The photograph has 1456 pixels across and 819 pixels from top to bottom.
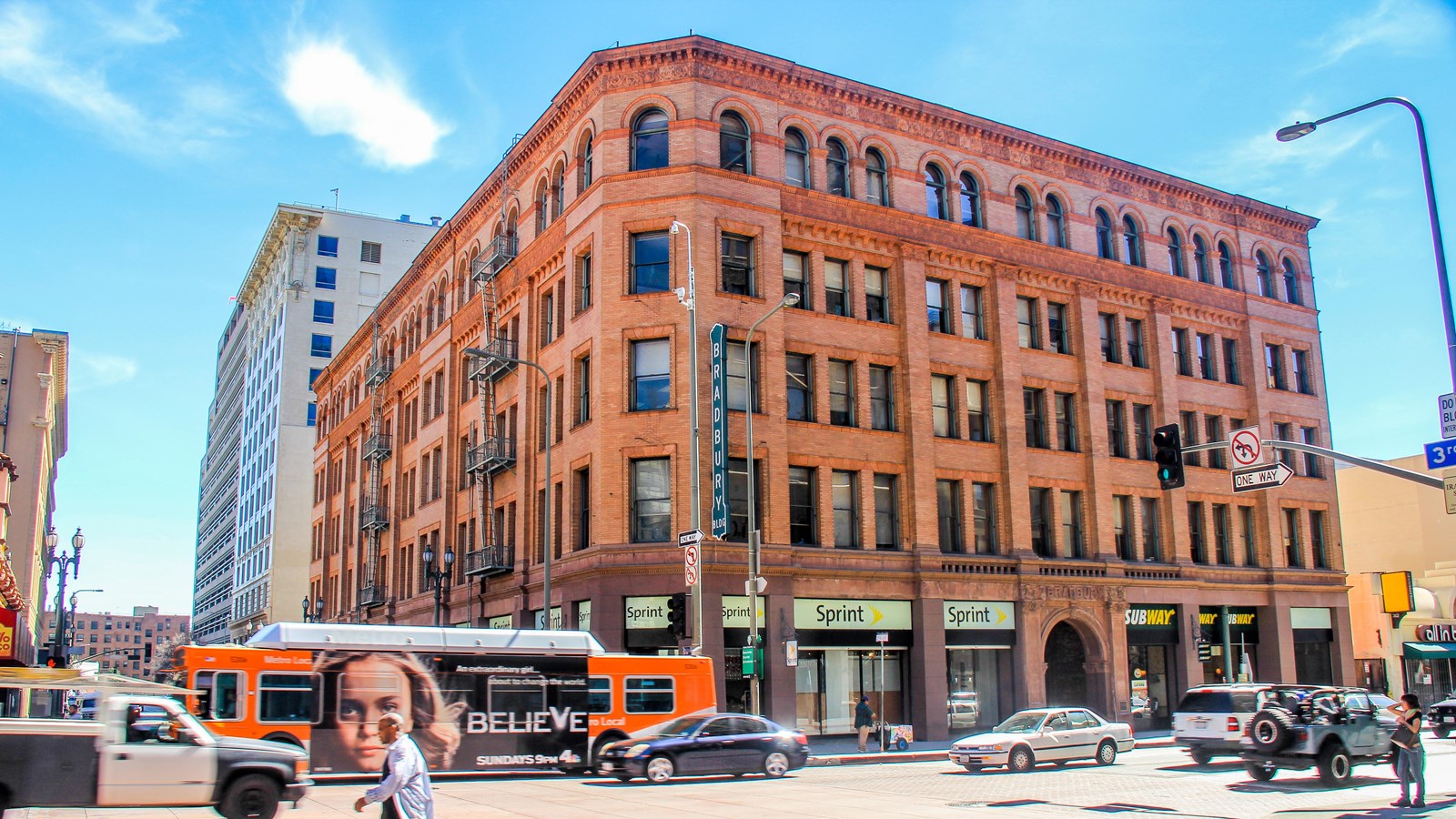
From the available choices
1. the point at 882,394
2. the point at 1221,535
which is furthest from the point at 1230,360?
the point at 882,394

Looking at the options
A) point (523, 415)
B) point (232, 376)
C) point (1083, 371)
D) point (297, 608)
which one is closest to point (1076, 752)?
point (1083, 371)

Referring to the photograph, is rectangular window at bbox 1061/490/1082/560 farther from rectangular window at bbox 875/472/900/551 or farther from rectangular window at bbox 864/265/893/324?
rectangular window at bbox 864/265/893/324

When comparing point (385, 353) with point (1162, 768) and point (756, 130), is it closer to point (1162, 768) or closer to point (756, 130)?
point (756, 130)

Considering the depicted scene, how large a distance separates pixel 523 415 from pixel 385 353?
23.1 m

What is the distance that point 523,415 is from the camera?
40.6 meters

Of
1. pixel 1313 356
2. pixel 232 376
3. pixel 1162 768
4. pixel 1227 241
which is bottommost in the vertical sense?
pixel 1162 768

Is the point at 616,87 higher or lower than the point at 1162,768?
higher

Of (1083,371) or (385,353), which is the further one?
(385,353)

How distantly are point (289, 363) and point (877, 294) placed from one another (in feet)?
211

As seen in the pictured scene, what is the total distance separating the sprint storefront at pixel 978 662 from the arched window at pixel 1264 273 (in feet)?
65.3

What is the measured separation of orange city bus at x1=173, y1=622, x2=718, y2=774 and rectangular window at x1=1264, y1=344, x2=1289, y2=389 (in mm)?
31745

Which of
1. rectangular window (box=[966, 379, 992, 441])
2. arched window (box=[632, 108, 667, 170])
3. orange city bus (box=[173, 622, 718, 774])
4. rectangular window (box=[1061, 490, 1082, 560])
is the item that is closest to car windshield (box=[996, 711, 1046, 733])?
orange city bus (box=[173, 622, 718, 774])

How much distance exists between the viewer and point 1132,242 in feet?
150

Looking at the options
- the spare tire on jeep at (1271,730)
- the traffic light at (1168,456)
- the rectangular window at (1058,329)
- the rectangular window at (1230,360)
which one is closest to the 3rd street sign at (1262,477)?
the traffic light at (1168,456)
